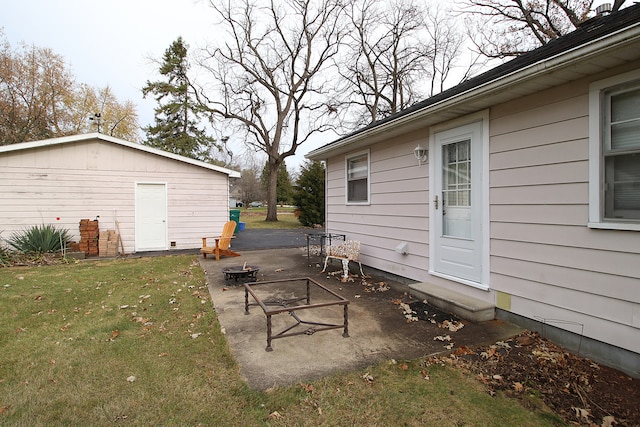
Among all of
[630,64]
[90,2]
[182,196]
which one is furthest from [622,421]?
[90,2]

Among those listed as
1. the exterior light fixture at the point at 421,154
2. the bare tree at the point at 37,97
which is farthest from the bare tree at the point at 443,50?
the bare tree at the point at 37,97

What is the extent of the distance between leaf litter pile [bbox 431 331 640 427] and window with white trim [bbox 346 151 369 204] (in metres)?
3.98

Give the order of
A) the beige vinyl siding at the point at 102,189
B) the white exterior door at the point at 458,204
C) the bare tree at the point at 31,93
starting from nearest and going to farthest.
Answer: the white exterior door at the point at 458,204 → the beige vinyl siding at the point at 102,189 → the bare tree at the point at 31,93

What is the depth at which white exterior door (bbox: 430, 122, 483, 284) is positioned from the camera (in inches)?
163

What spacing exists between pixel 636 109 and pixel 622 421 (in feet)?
7.81

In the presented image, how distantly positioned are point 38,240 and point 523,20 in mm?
18672

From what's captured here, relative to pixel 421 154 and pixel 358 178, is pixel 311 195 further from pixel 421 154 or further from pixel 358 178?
pixel 421 154

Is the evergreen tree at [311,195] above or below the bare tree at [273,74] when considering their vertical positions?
below

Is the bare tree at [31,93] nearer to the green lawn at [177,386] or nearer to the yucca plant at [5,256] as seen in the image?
the yucca plant at [5,256]

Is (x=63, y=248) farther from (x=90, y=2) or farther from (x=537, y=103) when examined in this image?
(x=537, y=103)

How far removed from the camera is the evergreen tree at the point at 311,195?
1900 cm

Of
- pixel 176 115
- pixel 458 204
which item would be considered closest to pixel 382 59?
pixel 176 115

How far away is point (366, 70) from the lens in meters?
21.9

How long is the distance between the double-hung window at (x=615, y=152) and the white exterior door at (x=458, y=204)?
126 cm
